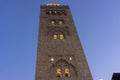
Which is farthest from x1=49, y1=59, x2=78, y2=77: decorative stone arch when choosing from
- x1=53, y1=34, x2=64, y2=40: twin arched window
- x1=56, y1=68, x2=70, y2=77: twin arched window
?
x1=53, y1=34, x2=64, y2=40: twin arched window

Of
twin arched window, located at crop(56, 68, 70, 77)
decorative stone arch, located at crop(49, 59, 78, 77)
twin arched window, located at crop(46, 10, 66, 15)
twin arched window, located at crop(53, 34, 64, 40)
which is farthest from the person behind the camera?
twin arched window, located at crop(46, 10, 66, 15)

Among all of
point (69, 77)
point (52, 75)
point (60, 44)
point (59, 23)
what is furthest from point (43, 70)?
point (59, 23)

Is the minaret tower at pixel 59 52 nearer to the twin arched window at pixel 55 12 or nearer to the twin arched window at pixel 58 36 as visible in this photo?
the twin arched window at pixel 58 36

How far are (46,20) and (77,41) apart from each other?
7787mm

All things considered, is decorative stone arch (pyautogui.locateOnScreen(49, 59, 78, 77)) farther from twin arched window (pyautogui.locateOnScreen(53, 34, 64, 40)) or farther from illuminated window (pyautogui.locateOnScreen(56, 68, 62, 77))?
twin arched window (pyautogui.locateOnScreen(53, 34, 64, 40))

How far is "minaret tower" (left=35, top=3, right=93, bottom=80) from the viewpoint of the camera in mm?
30688

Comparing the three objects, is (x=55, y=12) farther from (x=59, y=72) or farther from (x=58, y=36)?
(x=59, y=72)

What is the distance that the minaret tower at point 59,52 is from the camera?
101 feet

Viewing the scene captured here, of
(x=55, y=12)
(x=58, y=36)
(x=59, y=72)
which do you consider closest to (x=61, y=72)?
(x=59, y=72)

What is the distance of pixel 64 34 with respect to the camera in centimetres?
3772

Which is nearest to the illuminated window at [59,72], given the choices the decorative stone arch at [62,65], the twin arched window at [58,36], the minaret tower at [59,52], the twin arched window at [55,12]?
the minaret tower at [59,52]

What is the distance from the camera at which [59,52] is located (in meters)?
33.7

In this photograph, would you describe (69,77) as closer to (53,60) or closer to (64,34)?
(53,60)

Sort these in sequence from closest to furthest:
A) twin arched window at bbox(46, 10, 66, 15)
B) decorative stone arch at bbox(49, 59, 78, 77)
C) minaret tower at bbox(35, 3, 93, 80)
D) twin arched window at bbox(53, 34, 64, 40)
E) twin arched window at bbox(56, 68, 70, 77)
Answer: minaret tower at bbox(35, 3, 93, 80), twin arched window at bbox(56, 68, 70, 77), decorative stone arch at bbox(49, 59, 78, 77), twin arched window at bbox(53, 34, 64, 40), twin arched window at bbox(46, 10, 66, 15)
